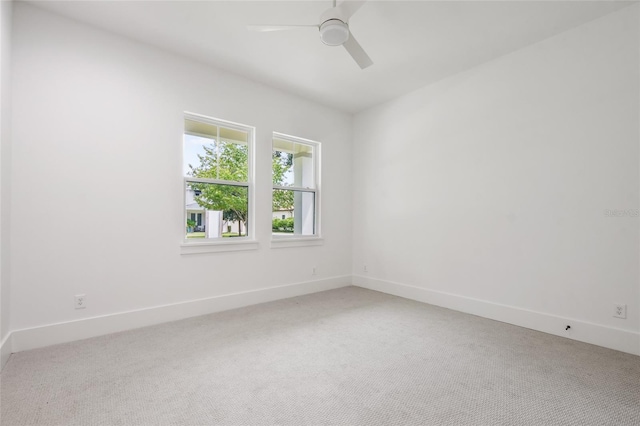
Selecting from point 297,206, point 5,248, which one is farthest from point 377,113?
point 5,248

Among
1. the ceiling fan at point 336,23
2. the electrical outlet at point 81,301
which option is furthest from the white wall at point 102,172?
the ceiling fan at point 336,23

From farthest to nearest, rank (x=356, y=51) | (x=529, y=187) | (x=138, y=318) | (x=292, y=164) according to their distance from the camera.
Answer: (x=292, y=164) < (x=529, y=187) < (x=138, y=318) < (x=356, y=51)

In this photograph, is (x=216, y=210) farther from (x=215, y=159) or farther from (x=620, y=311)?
(x=620, y=311)

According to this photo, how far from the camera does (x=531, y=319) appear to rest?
10.1 ft

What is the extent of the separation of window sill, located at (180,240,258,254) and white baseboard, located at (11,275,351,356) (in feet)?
1.74

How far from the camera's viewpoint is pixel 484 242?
3.47m

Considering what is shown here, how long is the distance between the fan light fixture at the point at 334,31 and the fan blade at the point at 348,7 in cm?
7

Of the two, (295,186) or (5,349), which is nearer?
(5,349)

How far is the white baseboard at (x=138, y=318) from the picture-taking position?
8.34 ft

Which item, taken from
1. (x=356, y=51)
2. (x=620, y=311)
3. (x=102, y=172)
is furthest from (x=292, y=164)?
(x=620, y=311)

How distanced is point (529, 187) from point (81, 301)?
4.34 m

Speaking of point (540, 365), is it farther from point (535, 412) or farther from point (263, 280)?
point (263, 280)

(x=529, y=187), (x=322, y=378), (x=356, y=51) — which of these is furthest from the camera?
(x=529, y=187)

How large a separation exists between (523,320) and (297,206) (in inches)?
118
